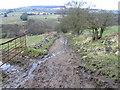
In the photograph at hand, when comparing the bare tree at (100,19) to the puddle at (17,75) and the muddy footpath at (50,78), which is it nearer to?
the muddy footpath at (50,78)

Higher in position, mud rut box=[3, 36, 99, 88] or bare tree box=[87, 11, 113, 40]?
bare tree box=[87, 11, 113, 40]

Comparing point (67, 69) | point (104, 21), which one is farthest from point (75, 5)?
point (67, 69)

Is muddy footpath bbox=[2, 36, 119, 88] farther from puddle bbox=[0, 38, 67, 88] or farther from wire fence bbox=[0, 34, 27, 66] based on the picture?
wire fence bbox=[0, 34, 27, 66]

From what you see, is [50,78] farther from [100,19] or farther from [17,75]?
[100,19]

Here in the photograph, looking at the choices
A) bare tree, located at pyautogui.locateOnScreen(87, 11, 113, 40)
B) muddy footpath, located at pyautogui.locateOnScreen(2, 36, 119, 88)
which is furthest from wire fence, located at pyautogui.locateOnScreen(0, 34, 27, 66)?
bare tree, located at pyautogui.locateOnScreen(87, 11, 113, 40)

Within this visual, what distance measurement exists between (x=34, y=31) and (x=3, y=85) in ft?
98.2

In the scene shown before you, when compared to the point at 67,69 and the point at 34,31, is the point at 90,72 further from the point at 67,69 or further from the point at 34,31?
the point at 34,31

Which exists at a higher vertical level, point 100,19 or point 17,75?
point 100,19

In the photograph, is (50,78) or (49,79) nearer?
(49,79)

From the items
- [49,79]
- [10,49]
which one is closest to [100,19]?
[10,49]

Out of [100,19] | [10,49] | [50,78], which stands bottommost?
[50,78]

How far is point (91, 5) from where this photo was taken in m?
22.6

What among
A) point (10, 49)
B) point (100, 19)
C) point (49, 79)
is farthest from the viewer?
point (100, 19)

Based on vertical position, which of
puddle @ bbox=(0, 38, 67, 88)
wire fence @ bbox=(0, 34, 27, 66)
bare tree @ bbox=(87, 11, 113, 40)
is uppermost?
bare tree @ bbox=(87, 11, 113, 40)
